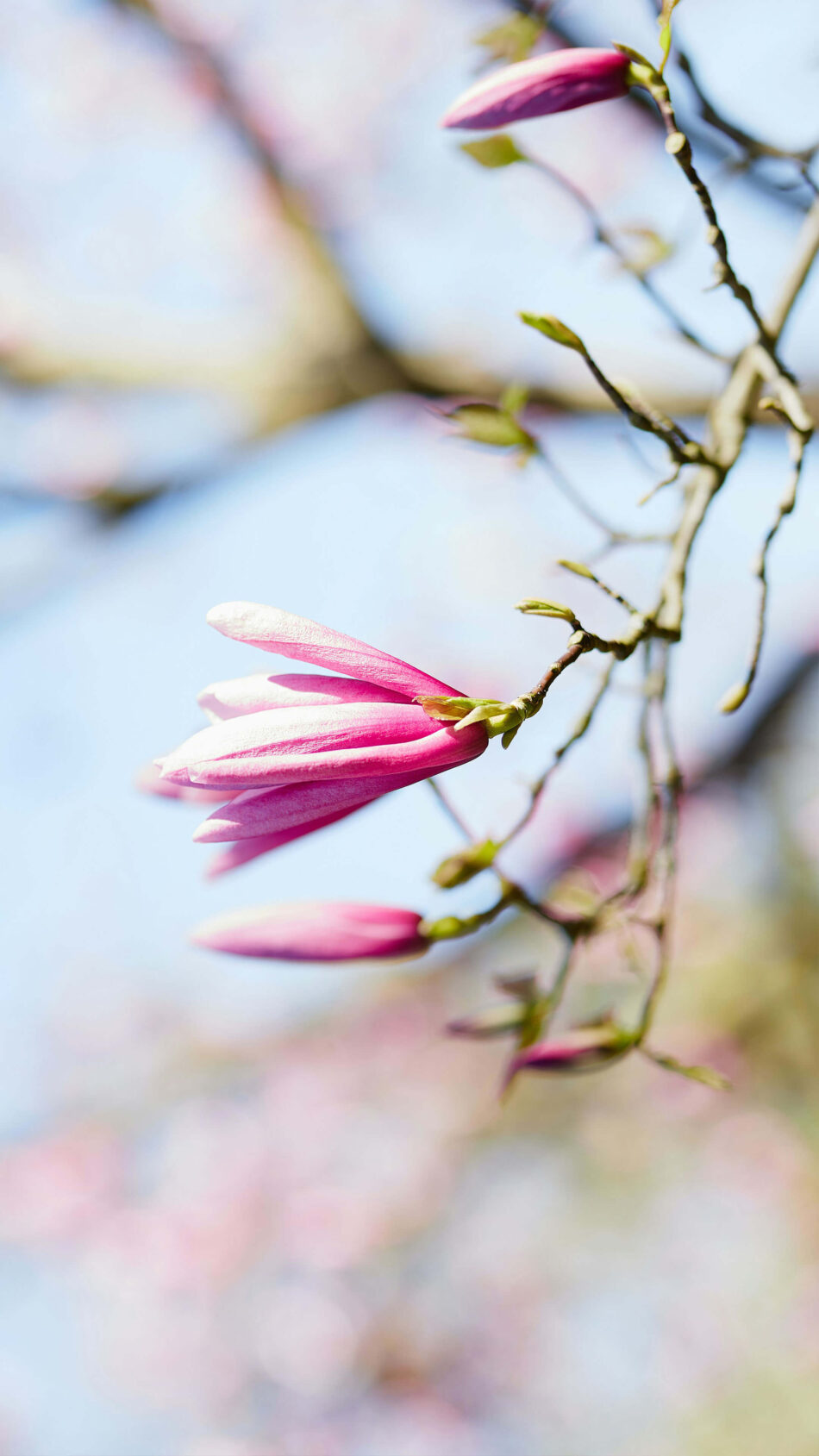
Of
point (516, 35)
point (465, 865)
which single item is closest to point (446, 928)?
point (465, 865)

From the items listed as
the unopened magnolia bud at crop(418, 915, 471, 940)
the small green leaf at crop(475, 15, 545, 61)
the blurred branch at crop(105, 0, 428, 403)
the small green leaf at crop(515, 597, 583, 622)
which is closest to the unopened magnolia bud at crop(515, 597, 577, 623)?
the small green leaf at crop(515, 597, 583, 622)

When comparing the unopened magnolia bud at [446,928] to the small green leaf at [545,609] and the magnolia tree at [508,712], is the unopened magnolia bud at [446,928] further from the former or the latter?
the small green leaf at [545,609]

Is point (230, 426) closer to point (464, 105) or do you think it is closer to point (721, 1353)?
point (464, 105)

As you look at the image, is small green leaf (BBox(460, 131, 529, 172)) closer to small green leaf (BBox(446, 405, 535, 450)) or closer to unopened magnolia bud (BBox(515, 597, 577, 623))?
small green leaf (BBox(446, 405, 535, 450))

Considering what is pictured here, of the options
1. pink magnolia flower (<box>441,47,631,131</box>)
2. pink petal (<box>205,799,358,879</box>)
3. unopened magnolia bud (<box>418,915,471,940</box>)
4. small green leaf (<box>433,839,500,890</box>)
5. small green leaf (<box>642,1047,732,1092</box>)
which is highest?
A: pink magnolia flower (<box>441,47,631,131</box>)

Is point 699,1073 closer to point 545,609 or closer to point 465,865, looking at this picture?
point 465,865

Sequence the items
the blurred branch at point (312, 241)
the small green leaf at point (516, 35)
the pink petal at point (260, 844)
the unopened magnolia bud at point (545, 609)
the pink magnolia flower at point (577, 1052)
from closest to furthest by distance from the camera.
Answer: the unopened magnolia bud at point (545, 609) < the pink petal at point (260, 844) < the pink magnolia flower at point (577, 1052) < the small green leaf at point (516, 35) < the blurred branch at point (312, 241)

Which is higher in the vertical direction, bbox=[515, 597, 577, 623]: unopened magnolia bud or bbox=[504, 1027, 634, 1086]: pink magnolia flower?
bbox=[515, 597, 577, 623]: unopened magnolia bud

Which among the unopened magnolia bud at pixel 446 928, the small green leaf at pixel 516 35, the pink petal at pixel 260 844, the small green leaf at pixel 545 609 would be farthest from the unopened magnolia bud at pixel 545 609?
the small green leaf at pixel 516 35
